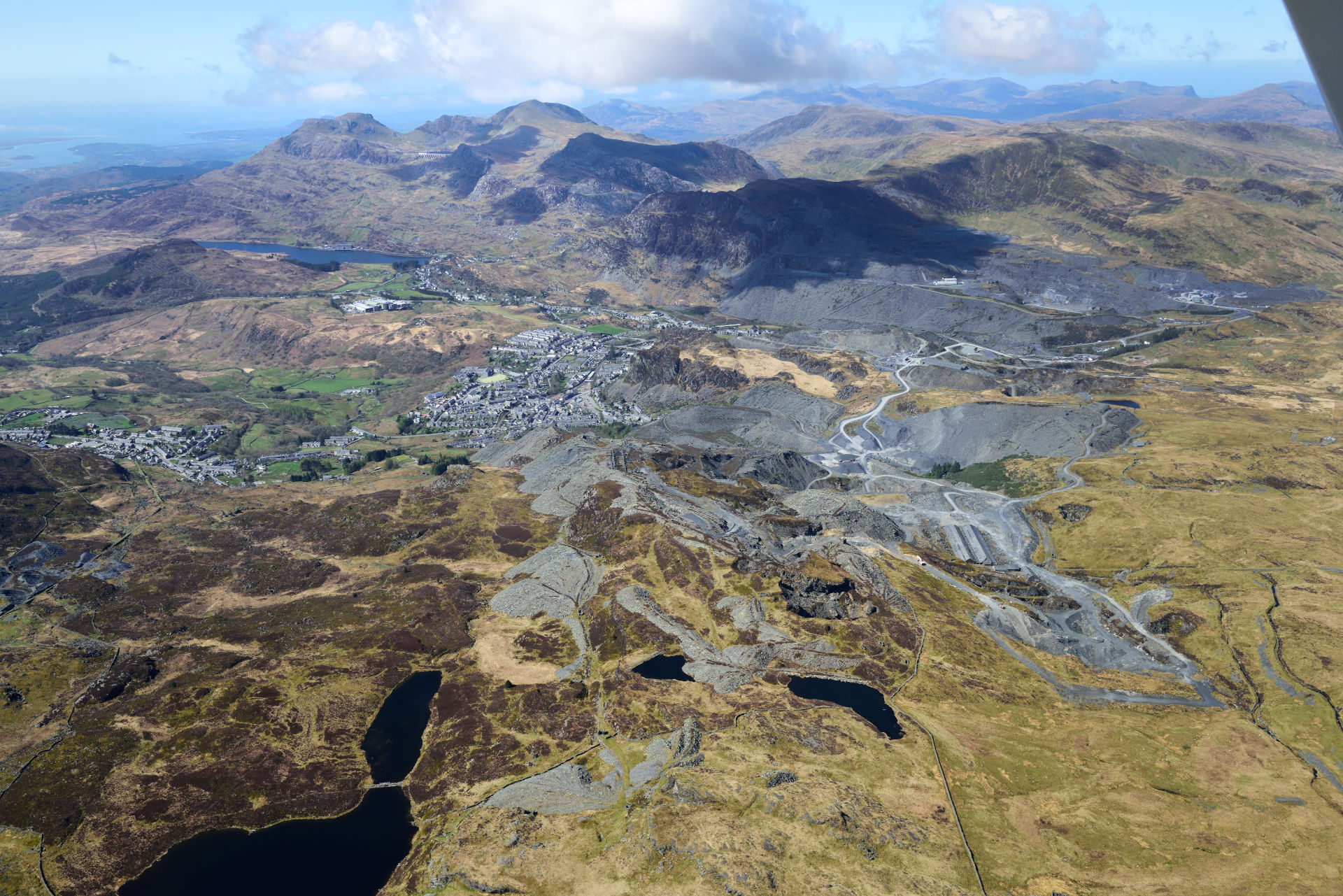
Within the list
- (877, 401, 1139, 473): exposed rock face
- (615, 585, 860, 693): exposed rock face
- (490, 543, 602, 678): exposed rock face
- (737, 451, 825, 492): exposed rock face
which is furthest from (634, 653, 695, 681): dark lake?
(877, 401, 1139, 473): exposed rock face

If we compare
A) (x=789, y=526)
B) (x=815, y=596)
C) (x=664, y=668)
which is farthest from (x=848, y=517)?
(x=664, y=668)

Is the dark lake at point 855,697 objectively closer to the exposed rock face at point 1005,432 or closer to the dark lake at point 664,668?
the dark lake at point 664,668

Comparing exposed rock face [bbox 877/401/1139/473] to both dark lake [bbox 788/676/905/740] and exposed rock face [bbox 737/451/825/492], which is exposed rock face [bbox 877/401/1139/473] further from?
dark lake [bbox 788/676/905/740]

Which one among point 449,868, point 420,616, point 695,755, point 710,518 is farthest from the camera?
point 710,518

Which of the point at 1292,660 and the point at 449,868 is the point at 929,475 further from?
the point at 449,868

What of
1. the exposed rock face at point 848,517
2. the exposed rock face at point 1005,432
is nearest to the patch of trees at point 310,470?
the exposed rock face at point 848,517

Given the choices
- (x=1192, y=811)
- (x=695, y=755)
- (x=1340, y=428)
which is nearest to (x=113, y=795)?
(x=695, y=755)
